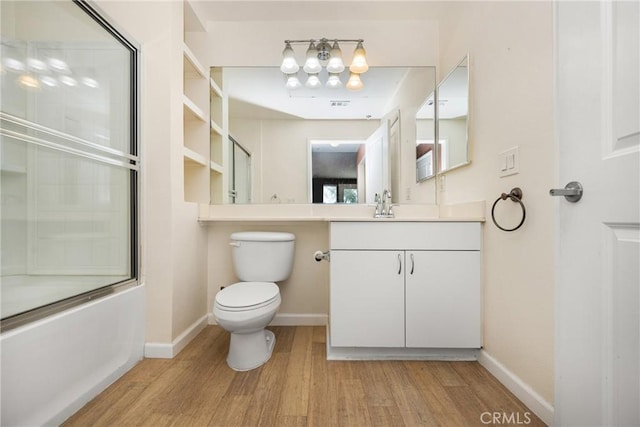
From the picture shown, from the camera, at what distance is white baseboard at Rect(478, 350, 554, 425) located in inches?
41.6

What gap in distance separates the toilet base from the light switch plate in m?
1.52

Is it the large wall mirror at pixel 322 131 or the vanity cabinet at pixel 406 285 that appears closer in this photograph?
the vanity cabinet at pixel 406 285

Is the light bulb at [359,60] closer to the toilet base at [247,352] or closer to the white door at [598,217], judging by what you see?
the white door at [598,217]

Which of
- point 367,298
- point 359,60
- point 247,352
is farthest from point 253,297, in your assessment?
point 359,60

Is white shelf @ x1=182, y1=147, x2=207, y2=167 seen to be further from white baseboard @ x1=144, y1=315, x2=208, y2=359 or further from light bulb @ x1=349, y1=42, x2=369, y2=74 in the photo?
light bulb @ x1=349, y1=42, x2=369, y2=74

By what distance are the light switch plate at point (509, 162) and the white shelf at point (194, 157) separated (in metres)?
1.81

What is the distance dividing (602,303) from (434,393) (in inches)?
33.0

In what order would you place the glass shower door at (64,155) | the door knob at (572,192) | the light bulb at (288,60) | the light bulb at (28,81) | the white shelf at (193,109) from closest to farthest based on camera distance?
the door knob at (572,192) < the glass shower door at (64,155) < the light bulb at (28,81) < the white shelf at (193,109) < the light bulb at (288,60)

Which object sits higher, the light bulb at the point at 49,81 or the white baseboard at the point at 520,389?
the light bulb at the point at 49,81

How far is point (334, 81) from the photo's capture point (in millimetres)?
2057

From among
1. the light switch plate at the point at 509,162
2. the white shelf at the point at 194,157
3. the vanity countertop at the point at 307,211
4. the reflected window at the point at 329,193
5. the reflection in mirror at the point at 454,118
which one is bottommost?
the vanity countertop at the point at 307,211

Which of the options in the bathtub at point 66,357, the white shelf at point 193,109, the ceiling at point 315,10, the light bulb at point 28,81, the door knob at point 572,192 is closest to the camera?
the door knob at point 572,192

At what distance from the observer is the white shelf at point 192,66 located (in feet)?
5.86

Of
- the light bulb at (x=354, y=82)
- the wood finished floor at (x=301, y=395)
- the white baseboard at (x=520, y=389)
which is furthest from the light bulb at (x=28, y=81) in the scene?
the white baseboard at (x=520, y=389)
